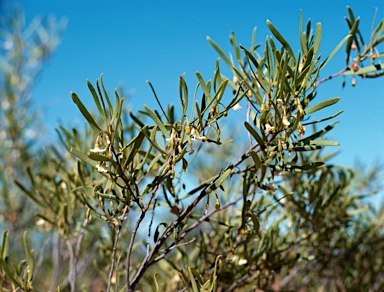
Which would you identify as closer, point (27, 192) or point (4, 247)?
point (4, 247)

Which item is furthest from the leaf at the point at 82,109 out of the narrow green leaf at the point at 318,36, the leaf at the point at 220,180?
the narrow green leaf at the point at 318,36

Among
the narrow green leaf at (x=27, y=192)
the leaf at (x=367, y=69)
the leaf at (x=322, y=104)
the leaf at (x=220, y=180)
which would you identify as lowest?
the leaf at (x=220, y=180)

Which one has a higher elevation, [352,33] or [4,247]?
[352,33]

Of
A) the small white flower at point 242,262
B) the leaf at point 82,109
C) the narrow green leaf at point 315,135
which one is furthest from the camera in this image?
the small white flower at point 242,262

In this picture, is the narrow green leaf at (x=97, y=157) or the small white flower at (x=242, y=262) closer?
the narrow green leaf at (x=97, y=157)

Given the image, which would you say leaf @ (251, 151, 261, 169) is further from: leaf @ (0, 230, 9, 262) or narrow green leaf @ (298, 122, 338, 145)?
leaf @ (0, 230, 9, 262)

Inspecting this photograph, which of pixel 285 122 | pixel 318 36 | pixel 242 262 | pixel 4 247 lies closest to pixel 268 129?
pixel 285 122

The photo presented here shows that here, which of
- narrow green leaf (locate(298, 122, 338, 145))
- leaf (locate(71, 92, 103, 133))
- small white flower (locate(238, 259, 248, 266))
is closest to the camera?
leaf (locate(71, 92, 103, 133))

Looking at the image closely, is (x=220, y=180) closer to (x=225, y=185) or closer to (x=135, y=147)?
(x=135, y=147)

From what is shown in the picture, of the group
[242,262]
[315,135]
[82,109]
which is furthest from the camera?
[242,262]

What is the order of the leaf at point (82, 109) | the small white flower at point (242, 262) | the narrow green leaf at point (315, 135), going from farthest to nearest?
the small white flower at point (242, 262) < the narrow green leaf at point (315, 135) < the leaf at point (82, 109)

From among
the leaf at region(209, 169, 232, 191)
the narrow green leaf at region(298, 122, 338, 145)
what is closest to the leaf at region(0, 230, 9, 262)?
the leaf at region(209, 169, 232, 191)

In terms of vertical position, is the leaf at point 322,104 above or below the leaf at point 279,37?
below

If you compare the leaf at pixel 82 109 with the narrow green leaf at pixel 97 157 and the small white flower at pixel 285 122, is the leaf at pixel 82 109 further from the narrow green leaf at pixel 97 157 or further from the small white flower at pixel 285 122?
the small white flower at pixel 285 122
